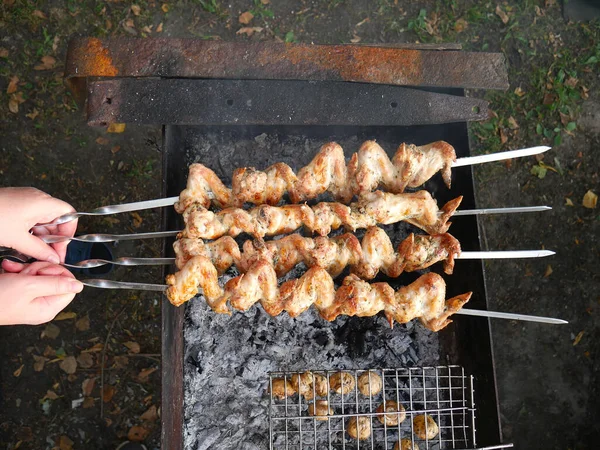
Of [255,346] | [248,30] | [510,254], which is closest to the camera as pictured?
[510,254]

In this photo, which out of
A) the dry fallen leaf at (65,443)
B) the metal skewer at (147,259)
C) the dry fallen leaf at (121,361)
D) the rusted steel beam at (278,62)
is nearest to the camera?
the metal skewer at (147,259)

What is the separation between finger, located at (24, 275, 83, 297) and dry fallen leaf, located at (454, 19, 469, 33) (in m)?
4.57

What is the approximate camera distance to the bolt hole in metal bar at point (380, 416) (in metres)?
3.69

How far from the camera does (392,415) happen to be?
12.0ft

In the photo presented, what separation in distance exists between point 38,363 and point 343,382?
3060 mm

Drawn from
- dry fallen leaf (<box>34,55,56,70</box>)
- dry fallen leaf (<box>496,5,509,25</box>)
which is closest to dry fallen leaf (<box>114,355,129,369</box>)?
dry fallen leaf (<box>34,55,56,70</box>)

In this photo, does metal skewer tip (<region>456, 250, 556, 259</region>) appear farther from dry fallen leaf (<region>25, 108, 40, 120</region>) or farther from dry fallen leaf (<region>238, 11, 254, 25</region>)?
dry fallen leaf (<region>25, 108, 40, 120</region>)

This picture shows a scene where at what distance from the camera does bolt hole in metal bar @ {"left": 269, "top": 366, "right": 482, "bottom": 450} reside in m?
3.69

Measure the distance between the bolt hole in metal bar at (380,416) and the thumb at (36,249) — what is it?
5.73 feet

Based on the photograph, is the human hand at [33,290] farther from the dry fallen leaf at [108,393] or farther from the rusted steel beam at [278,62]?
the dry fallen leaf at [108,393]

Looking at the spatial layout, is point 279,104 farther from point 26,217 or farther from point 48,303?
point 48,303

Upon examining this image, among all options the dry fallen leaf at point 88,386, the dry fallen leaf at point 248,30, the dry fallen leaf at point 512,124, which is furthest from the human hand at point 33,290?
the dry fallen leaf at point 512,124

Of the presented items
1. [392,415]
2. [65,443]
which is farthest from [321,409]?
[65,443]

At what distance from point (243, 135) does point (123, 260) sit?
1.49 m
